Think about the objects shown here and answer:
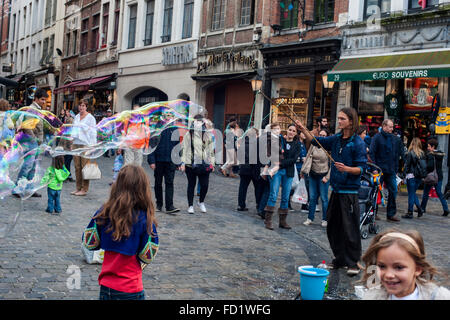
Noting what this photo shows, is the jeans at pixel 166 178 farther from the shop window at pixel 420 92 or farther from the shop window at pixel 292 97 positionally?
the shop window at pixel 292 97

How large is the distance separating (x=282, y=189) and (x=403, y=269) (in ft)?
20.8

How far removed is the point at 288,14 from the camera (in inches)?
766

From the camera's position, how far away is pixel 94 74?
32312 mm

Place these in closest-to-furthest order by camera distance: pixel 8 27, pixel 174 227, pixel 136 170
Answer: pixel 136 170, pixel 174 227, pixel 8 27

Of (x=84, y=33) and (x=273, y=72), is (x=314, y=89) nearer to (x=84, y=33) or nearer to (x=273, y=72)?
(x=273, y=72)

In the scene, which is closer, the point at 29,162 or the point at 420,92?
the point at 29,162

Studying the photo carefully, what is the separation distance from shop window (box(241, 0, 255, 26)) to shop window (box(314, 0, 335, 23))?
11.3 ft

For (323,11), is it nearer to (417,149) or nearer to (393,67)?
(393,67)

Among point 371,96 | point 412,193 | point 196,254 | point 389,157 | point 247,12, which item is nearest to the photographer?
point 196,254

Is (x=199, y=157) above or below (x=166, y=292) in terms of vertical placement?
above

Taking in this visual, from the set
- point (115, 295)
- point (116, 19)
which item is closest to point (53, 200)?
point (115, 295)
